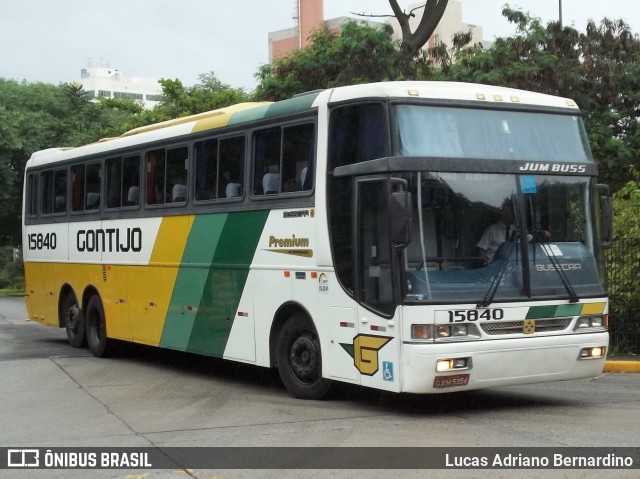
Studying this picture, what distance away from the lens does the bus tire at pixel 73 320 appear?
715 inches

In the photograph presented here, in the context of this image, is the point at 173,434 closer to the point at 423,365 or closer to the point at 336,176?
the point at 423,365

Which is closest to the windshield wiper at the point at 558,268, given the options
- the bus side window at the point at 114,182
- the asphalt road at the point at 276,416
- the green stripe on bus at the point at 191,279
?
the asphalt road at the point at 276,416

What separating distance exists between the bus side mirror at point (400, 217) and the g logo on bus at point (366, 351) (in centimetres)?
103

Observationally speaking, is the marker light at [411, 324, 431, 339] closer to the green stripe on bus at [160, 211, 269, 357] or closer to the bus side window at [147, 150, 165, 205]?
the green stripe on bus at [160, 211, 269, 357]

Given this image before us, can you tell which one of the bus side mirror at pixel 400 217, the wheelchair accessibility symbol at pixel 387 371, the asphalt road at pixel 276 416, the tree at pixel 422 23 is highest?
the tree at pixel 422 23

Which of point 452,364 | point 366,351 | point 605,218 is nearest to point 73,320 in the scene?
point 366,351

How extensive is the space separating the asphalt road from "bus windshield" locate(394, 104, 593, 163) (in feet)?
8.61

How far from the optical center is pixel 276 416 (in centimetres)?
1076

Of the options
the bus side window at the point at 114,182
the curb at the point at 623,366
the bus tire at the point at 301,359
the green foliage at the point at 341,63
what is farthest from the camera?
the green foliage at the point at 341,63

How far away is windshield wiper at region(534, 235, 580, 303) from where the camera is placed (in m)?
10.9

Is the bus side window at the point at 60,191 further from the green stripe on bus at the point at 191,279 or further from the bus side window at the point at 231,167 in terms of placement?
the bus side window at the point at 231,167

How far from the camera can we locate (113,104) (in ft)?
144

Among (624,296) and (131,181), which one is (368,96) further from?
(624,296)

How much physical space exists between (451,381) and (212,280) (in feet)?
14.5
